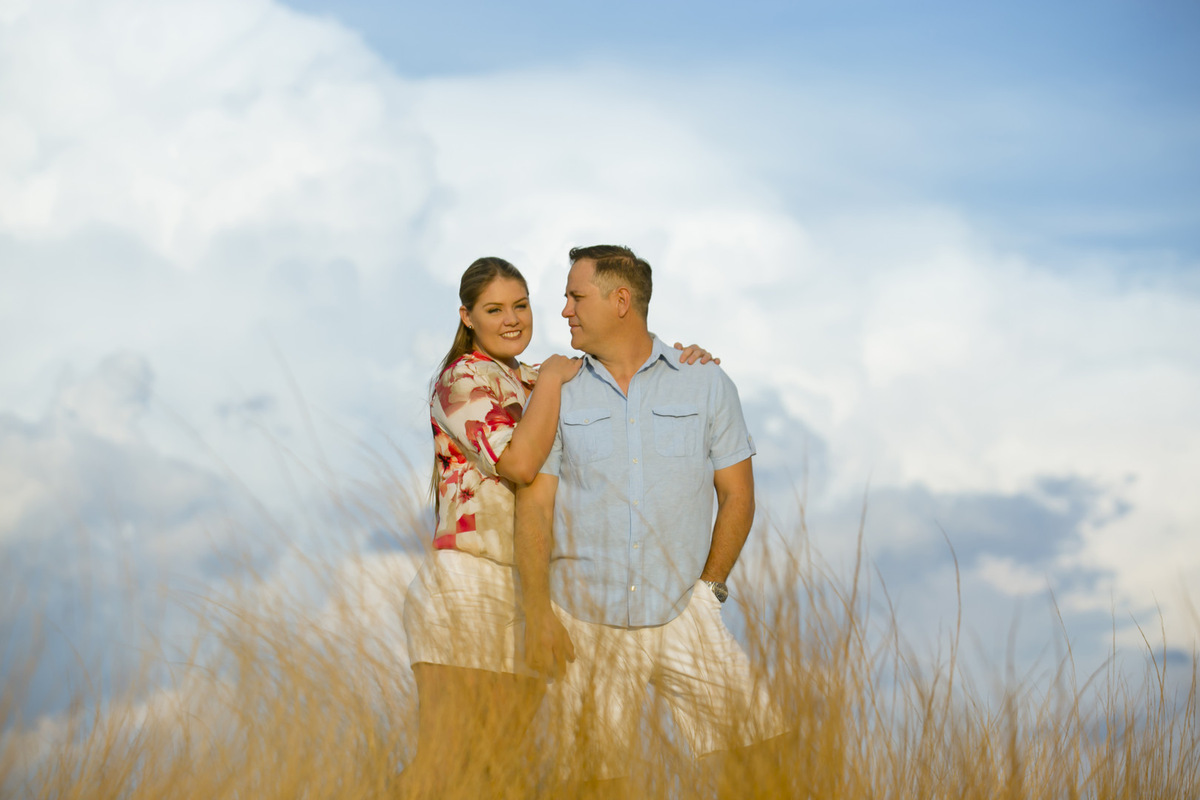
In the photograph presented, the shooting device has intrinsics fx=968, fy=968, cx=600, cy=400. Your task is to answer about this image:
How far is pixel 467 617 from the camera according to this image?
12.4 feet

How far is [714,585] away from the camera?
3.92 m

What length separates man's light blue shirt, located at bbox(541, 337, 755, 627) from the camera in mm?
3883

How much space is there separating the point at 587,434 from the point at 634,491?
301 millimetres

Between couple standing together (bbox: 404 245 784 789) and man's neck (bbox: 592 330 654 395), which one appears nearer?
couple standing together (bbox: 404 245 784 789)

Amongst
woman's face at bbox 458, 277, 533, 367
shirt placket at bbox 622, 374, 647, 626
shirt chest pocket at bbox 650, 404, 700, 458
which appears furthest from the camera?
woman's face at bbox 458, 277, 533, 367

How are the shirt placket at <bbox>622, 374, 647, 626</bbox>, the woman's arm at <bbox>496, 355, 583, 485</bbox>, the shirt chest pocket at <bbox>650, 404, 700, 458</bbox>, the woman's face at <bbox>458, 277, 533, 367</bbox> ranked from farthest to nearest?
the woman's face at <bbox>458, 277, 533, 367</bbox> → the shirt chest pocket at <bbox>650, 404, 700, 458</bbox> → the shirt placket at <bbox>622, 374, 647, 626</bbox> → the woman's arm at <bbox>496, 355, 583, 485</bbox>

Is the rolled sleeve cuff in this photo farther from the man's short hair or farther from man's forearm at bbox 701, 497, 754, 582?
the man's short hair

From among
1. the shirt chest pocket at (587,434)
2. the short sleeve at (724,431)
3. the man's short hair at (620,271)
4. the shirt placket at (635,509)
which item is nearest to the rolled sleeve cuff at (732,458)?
the short sleeve at (724,431)

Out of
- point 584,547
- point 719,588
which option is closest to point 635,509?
point 584,547

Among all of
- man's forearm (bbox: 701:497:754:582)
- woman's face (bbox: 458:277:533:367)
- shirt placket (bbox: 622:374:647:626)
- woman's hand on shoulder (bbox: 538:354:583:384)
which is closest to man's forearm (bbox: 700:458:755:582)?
man's forearm (bbox: 701:497:754:582)

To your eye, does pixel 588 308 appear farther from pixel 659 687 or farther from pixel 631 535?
pixel 659 687

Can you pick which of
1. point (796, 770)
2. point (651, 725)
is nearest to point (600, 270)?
point (651, 725)

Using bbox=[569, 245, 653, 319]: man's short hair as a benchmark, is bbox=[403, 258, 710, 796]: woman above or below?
below

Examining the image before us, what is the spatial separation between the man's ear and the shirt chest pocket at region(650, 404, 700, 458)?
430 millimetres
